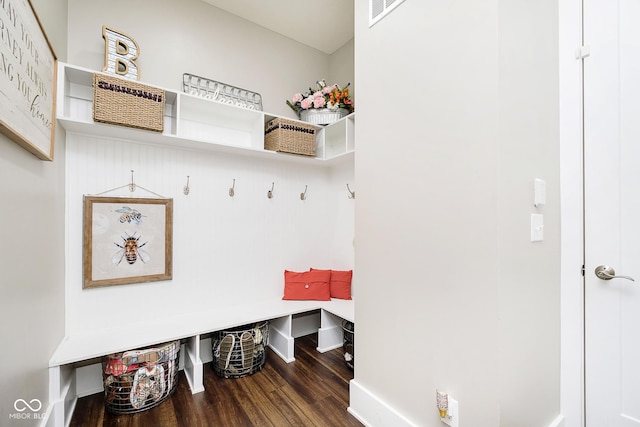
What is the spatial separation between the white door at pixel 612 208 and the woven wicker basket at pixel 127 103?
2434 millimetres

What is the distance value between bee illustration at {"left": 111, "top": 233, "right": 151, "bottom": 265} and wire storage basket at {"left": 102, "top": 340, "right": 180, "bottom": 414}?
65 cm

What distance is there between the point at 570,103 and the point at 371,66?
1.03 metres

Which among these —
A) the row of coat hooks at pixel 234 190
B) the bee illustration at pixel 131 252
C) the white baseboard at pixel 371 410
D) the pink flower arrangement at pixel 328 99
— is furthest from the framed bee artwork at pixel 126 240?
the white baseboard at pixel 371 410

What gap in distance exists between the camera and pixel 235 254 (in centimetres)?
261

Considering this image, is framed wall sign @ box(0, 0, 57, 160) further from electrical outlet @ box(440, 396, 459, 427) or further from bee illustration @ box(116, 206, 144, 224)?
electrical outlet @ box(440, 396, 459, 427)

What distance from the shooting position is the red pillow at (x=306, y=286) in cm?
276

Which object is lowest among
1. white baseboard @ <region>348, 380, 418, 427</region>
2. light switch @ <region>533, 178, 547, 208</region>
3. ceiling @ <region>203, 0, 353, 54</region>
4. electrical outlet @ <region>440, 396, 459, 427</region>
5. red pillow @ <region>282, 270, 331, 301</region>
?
white baseboard @ <region>348, 380, 418, 427</region>

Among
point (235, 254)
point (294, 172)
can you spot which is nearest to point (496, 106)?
point (294, 172)

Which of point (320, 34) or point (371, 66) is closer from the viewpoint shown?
point (371, 66)

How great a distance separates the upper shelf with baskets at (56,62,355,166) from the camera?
1859 mm

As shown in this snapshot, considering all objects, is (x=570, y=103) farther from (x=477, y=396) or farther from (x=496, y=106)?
(x=477, y=396)

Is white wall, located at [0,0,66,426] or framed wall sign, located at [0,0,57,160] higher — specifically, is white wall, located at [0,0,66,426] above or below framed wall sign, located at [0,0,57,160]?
below

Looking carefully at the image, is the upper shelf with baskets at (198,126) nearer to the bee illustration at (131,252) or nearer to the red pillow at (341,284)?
the bee illustration at (131,252)

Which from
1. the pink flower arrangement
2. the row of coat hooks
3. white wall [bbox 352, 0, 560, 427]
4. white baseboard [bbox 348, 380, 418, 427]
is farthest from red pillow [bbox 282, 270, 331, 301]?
the pink flower arrangement
